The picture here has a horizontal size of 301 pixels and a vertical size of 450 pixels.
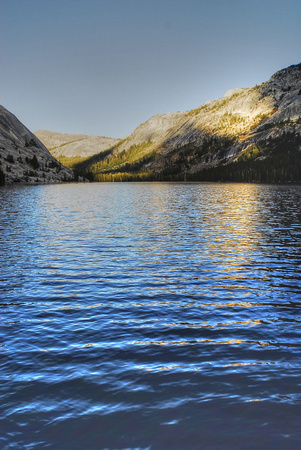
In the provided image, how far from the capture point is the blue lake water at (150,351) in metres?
8.62

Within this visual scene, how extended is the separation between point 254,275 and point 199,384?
14843 mm

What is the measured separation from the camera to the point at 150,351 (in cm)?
1296

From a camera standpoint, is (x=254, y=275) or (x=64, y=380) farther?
(x=254, y=275)

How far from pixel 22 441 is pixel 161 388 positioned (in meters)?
3.96

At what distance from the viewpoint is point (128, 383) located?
10.8 m

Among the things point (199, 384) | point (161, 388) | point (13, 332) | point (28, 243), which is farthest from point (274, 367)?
point (28, 243)

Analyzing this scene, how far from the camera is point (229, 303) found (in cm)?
1855

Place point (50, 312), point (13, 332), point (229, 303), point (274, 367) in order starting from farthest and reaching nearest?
point (229, 303)
point (50, 312)
point (13, 332)
point (274, 367)

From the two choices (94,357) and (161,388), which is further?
(94,357)

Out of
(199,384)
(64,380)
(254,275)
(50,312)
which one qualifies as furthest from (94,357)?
(254,275)

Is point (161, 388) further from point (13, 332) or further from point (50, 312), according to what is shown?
point (50, 312)

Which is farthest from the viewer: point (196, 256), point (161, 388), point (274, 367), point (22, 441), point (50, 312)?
point (196, 256)

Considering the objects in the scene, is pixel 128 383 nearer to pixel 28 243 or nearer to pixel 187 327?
pixel 187 327

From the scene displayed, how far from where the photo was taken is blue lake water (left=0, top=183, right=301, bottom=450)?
340 inches
